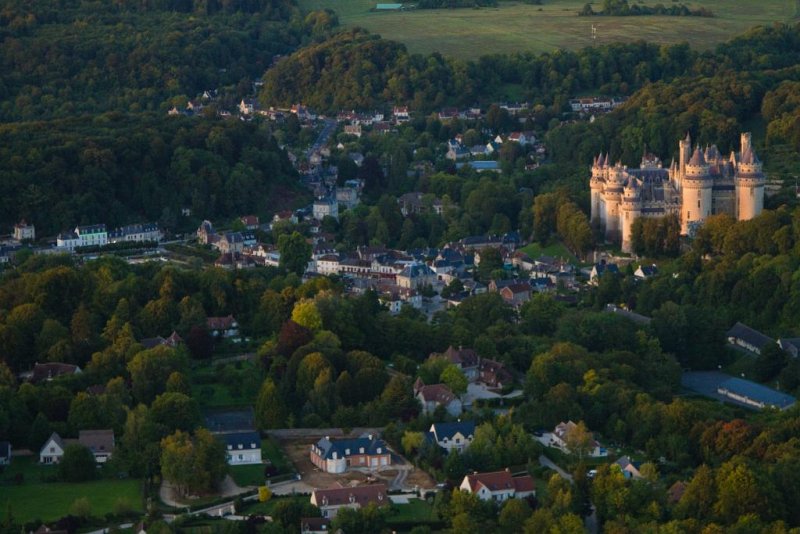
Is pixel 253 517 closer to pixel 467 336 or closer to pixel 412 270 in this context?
pixel 467 336

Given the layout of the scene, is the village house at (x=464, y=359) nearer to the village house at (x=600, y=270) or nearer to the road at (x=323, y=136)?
the village house at (x=600, y=270)

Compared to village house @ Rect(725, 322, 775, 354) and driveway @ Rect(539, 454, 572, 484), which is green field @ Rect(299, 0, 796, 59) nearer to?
village house @ Rect(725, 322, 775, 354)

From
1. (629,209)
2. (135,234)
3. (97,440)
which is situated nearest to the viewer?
(97,440)

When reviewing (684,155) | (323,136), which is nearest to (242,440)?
(684,155)

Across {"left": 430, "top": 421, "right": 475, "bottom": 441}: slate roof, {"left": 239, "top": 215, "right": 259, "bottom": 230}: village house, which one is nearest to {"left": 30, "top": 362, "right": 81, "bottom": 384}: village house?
{"left": 430, "top": 421, "right": 475, "bottom": 441}: slate roof

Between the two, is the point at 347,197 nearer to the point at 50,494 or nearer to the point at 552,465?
the point at 552,465

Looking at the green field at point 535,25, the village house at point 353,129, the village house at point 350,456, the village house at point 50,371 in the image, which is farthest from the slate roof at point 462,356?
the green field at point 535,25

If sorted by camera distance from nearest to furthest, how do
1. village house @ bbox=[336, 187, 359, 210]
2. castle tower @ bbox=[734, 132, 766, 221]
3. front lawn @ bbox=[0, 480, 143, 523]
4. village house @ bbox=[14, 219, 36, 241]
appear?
1. front lawn @ bbox=[0, 480, 143, 523]
2. castle tower @ bbox=[734, 132, 766, 221]
3. village house @ bbox=[14, 219, 36, 241]
4. village house @ bbox=[336, 187, 359, 210]
